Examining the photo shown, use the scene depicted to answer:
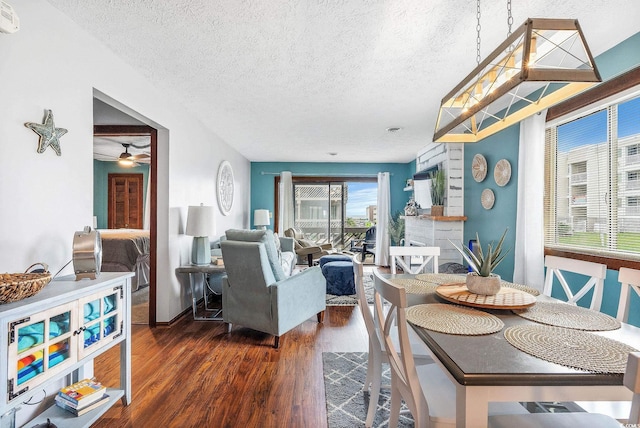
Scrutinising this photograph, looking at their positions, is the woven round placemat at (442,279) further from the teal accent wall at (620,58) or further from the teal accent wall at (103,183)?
the teal accent wall at (103,183)

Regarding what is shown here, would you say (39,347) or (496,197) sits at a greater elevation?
(496,197)

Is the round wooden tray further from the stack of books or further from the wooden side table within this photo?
the wooden side table

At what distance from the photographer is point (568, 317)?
4.85 feet

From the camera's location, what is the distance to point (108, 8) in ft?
6.43

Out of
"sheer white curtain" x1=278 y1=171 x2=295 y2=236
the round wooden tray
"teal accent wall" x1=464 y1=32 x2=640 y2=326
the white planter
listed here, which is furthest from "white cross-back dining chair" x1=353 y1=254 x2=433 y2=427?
"sheer white curtain" x1=278 y1=171 x2=295 y2=236

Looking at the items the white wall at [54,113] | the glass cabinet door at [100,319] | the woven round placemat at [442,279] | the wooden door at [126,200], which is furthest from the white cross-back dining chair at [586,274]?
the wooden door at [126,200]

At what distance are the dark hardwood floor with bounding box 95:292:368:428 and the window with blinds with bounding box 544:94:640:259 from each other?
2157 millimetres

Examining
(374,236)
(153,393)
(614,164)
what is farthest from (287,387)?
(374,236)

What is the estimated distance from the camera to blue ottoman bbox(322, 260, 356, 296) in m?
4.69

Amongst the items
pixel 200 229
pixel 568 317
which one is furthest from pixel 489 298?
pixel 200 229

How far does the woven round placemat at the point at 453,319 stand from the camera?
1318mm

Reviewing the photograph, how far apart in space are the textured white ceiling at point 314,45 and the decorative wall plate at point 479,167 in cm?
104

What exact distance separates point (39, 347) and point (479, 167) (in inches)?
180

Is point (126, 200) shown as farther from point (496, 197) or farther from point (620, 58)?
Answer: point (620, 58)
